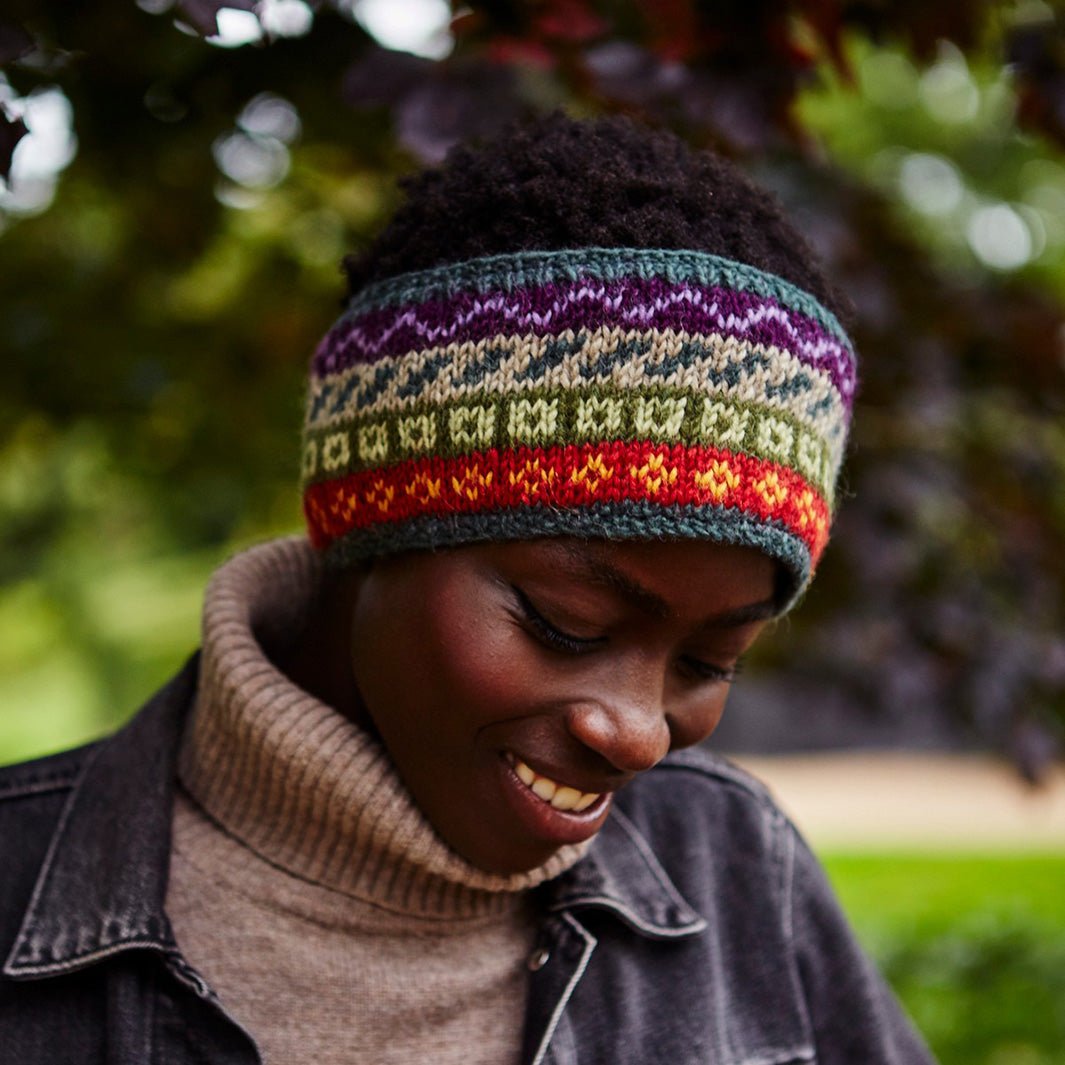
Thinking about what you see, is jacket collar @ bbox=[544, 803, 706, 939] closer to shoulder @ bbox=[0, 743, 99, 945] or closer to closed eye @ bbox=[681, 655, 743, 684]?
closed eye @ bbox=[681, 655, 743, 684]

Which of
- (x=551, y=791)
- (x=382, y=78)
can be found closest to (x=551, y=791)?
(x=551, y=791)

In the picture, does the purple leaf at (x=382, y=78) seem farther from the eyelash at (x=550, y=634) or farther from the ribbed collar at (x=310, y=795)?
the eyelash at (x=550, y=634)

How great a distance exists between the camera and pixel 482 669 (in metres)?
1.54

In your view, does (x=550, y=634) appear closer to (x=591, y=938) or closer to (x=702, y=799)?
(x=591, y=938)

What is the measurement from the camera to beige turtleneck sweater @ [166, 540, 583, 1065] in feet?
5.54

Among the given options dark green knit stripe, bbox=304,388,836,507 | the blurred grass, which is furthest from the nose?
the blurred grass

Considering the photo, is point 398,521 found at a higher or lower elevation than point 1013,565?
higher

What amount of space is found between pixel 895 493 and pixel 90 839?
206 cm

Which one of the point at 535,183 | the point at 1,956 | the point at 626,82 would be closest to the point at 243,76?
the point at 626,82

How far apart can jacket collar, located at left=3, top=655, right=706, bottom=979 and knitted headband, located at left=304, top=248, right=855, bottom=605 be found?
1.79 ft

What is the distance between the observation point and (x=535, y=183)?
1.61 meters

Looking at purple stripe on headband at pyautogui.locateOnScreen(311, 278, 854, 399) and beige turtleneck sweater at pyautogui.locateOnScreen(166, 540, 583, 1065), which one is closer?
purple stripe on headband at pyautogui.locateOnScreen(311, 278, 854, 399)

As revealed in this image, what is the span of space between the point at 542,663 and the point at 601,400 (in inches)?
12.7

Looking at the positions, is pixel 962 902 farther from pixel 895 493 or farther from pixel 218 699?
pixel 218 699
